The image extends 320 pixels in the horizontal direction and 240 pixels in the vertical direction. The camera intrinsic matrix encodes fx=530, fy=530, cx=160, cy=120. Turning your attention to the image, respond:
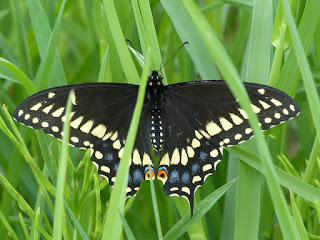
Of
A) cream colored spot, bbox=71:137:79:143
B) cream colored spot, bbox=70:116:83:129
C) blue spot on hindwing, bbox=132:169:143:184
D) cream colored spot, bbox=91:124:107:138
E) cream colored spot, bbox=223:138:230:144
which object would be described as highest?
cream colored spot, bbox=70:116:83:129

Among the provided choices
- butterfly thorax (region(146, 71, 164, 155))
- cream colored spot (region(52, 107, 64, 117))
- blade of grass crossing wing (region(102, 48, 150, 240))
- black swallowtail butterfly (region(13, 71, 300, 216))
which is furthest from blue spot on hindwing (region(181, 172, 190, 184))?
blade of grass crossing wing (region(102, 48, 150, 240))

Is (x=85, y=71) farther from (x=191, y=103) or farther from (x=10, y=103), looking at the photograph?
(x=191, y=103)

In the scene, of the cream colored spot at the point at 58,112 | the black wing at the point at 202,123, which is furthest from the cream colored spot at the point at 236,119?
the cream colored spot at the point at 58,112

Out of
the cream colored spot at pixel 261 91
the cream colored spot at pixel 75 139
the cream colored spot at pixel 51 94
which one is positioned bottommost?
the cream colored spot at pixel 75 139

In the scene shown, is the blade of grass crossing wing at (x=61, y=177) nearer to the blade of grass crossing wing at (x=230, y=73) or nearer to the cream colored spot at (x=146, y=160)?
the blade of grass crossing wing at (x=230, y=73)

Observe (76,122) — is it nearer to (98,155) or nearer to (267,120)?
(98,155)

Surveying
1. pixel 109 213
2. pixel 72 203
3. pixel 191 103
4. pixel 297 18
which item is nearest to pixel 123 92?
pixel 191 103

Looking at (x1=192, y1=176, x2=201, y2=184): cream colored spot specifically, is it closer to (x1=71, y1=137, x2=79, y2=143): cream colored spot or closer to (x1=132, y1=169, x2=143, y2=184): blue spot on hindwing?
(x1=132, y1=169, x2=143, y2=184): blue spot on hindwing

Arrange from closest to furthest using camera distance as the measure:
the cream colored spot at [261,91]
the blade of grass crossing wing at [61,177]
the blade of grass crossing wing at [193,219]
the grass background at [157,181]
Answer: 1. the blade of grass crossing wing at [61,177]
2. the grass background at [157,181]
3. the blade of grass crossing wing at [193,219]
4. the cream colored spot at [261,91]
